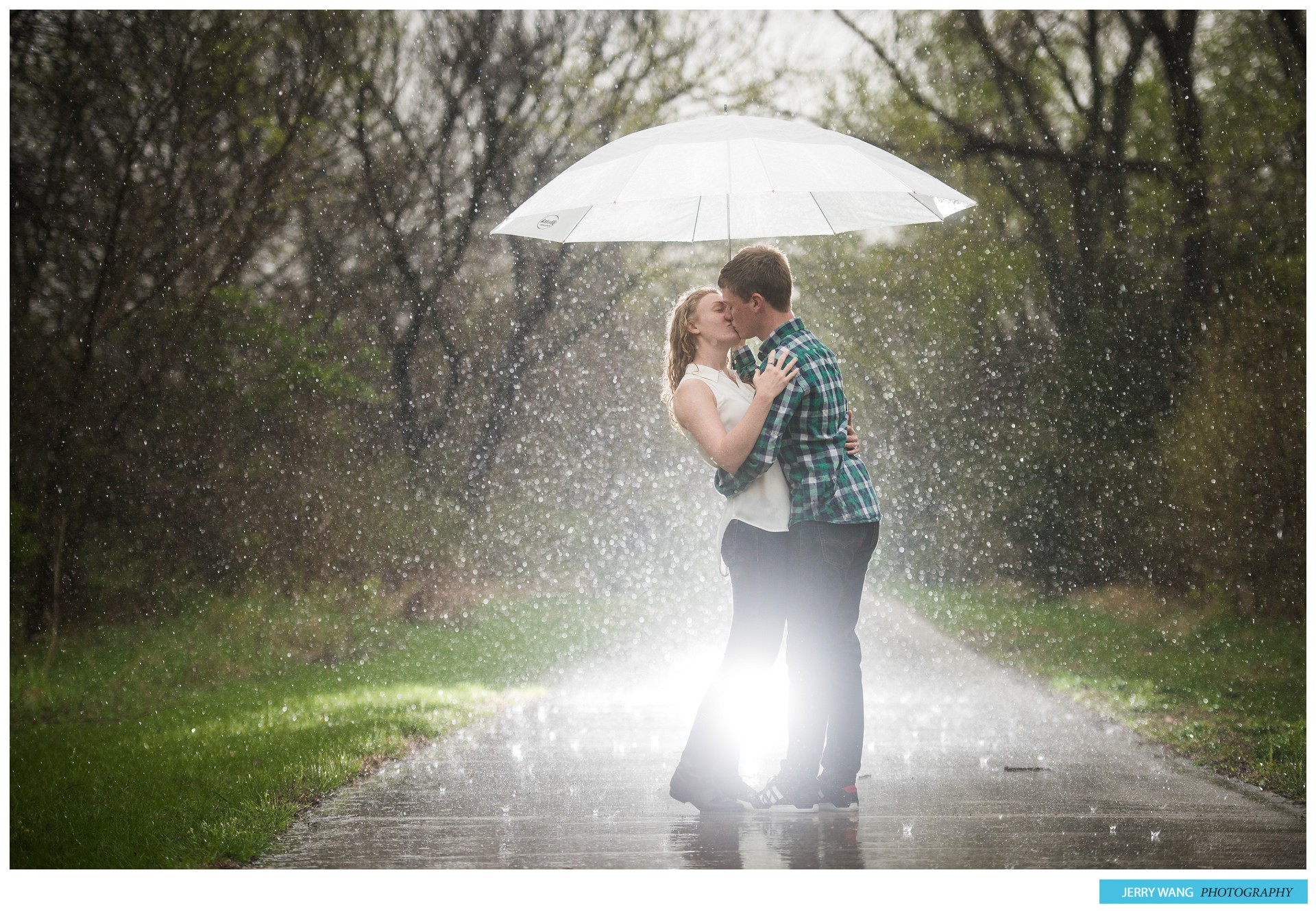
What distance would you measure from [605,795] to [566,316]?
731 centimetres

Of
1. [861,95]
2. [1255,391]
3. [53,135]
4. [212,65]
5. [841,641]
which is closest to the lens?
[841,641]

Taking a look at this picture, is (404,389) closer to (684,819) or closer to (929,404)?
(929,404)

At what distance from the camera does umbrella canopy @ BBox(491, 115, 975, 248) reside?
3.58 m

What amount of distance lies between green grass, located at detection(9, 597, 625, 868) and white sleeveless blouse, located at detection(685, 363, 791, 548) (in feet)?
5.84

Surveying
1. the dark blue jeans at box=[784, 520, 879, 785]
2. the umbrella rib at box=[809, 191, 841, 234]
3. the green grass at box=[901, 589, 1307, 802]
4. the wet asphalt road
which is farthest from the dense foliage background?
the dark blue jeans at box=[784, 520, 879, 785]

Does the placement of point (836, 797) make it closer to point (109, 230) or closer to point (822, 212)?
point (822, 212)

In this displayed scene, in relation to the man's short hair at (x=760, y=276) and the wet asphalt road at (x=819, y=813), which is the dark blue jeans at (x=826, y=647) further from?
the man's short hair at (x=760, y=276)

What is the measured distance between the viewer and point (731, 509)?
11.5 ft

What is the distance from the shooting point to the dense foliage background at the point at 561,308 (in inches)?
308

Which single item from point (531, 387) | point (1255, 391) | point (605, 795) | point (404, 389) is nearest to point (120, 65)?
point (404, 389)

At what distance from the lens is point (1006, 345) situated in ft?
32.4

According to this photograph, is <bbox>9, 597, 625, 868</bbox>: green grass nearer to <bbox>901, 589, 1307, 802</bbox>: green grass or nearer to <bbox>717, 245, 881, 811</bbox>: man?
<bbox>717, 245, 881, 811</bbox>: man
